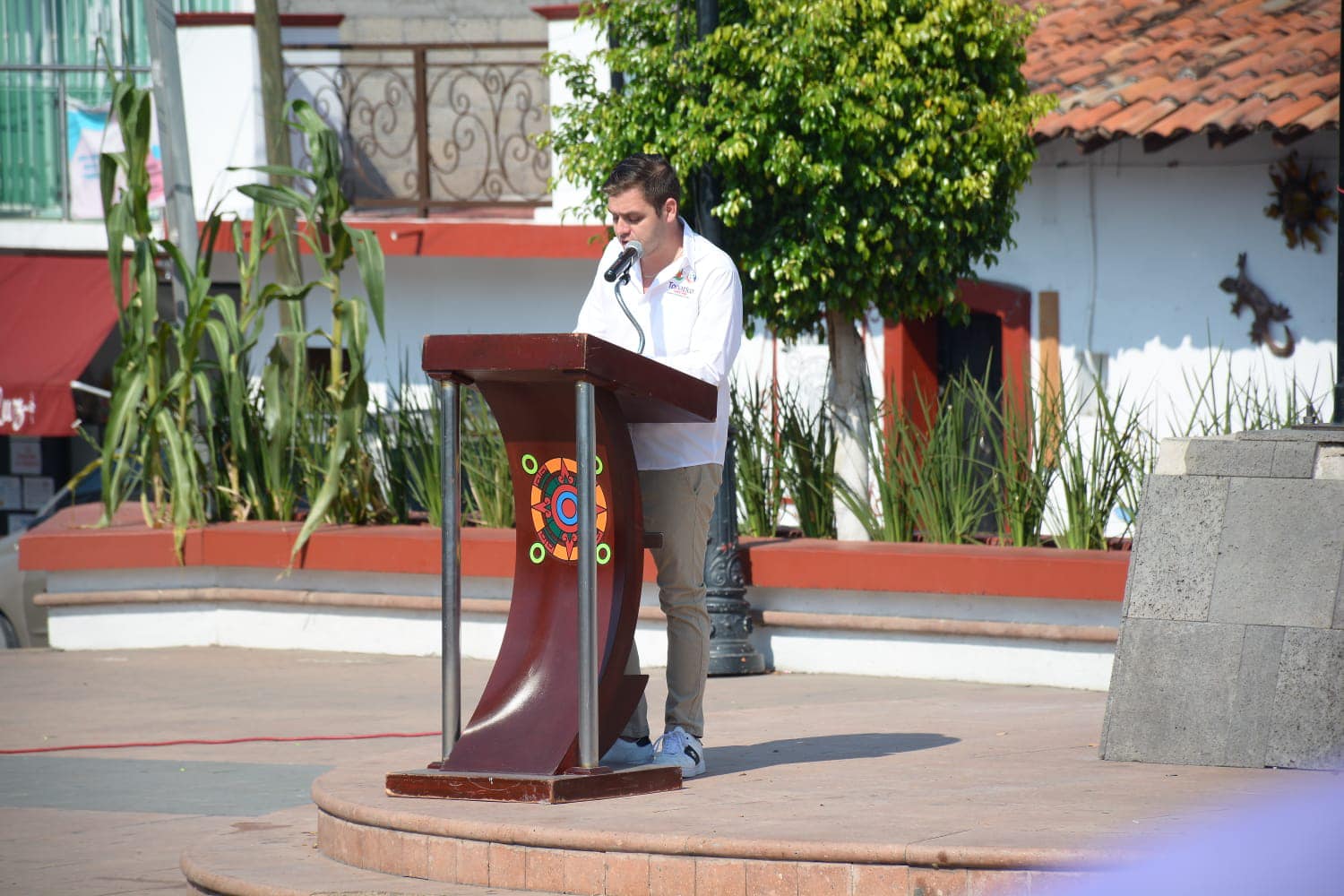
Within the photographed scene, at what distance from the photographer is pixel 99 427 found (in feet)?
Answer: 55.4

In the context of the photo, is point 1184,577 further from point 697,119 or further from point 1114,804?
point 697,119

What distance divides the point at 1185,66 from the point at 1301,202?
128 cm

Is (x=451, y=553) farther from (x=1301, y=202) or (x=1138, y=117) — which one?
(x=1301, y=202)

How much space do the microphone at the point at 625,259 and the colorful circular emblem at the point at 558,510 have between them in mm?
554

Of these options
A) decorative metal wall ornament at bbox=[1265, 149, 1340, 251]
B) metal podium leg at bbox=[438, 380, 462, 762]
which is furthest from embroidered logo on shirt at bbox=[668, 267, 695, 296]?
decorative metal wall ornament at bbox=[1265, 149, 1340, 251]

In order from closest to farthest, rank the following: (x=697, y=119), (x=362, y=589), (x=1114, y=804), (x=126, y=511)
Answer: (x=1114, y=804) < (x=697, y=119) < (x=362, y=589) < (x=126, y=511)

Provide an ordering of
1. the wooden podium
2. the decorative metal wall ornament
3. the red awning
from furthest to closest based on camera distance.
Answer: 1. the red awning
2. the decorative metal wall ornament
3. the wooden podium

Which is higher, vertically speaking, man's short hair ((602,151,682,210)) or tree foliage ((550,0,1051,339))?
tree foliage ((550,0,1051,339))

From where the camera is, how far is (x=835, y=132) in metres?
8.86

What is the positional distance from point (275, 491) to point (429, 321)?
6184 mm

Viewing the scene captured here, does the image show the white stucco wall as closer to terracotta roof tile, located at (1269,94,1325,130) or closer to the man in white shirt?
terracotta roof tile, located at (1269,94,1325,130)

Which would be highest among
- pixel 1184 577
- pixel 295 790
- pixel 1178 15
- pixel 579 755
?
pixel 1178 15

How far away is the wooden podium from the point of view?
5.01m

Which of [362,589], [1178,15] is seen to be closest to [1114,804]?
[362,589]
